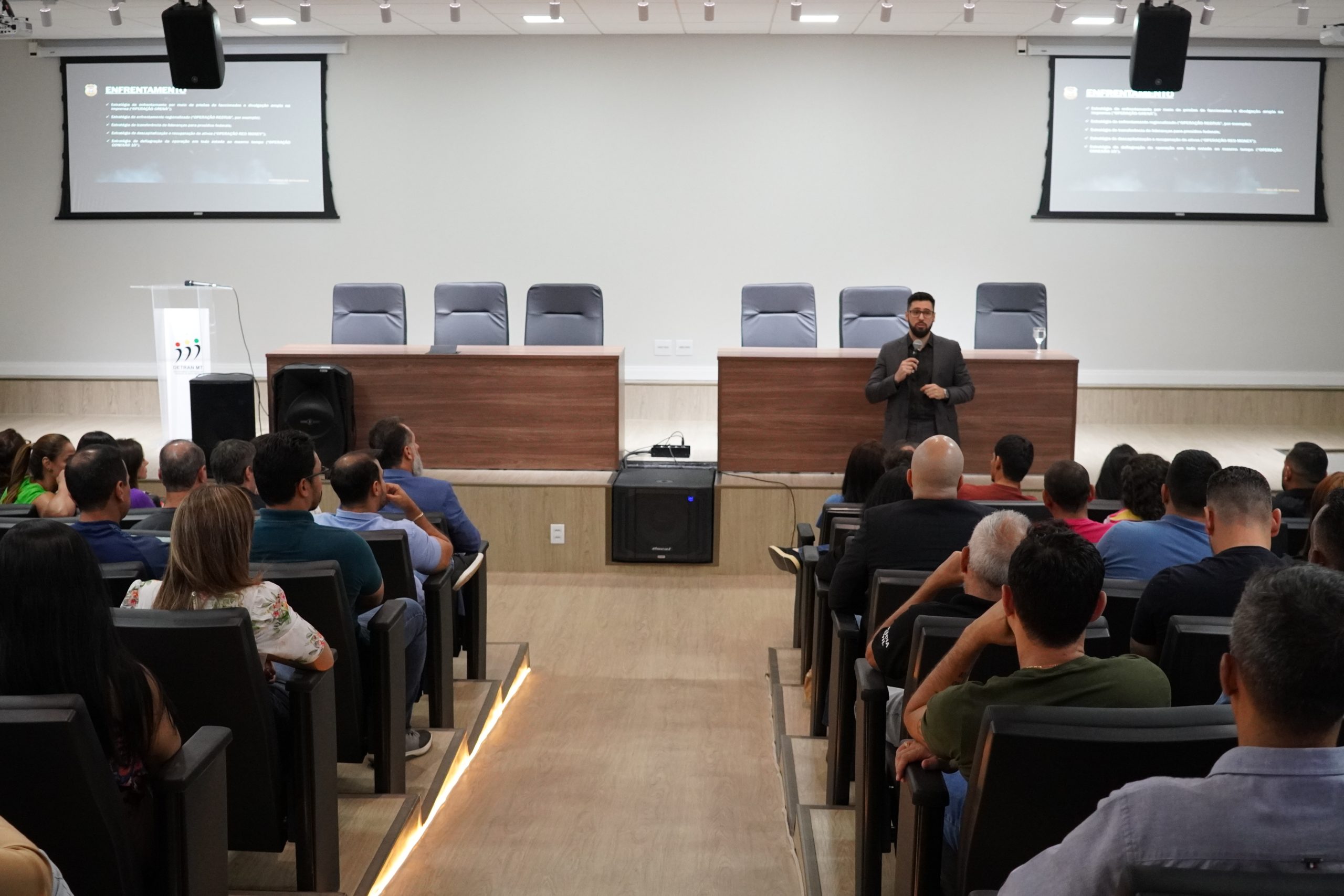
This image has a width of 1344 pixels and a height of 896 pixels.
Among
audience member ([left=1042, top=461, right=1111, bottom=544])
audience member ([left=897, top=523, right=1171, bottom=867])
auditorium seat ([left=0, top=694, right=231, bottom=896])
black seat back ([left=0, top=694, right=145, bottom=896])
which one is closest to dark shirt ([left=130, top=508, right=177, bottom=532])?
auditorium seat ([left=0, top=694, right=231, bottom=896])

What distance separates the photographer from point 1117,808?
4.18ft

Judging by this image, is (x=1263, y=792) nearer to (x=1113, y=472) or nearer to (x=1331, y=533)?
(x=1331, y=533)

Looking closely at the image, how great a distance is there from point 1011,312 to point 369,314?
3.85 m

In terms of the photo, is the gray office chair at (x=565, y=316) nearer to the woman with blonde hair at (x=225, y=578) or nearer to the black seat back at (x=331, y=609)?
the black seat back at (x=331, y=609)

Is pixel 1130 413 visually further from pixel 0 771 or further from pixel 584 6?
pixel 0 771

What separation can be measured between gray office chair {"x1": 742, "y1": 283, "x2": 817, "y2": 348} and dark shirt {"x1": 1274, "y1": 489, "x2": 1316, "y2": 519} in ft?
10.7

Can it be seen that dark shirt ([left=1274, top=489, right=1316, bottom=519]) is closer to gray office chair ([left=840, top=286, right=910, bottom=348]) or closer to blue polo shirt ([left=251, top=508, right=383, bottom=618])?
blue polo shirt ([left=251, top=508, right=383, bottom=618])

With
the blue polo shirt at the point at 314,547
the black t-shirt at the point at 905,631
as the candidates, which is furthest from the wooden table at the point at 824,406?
the black t-shirt at the point at 905,631

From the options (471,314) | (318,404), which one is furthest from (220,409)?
(471,314)

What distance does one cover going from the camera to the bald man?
10.3 feet

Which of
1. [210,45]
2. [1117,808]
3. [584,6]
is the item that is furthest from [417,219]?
[1117,808]

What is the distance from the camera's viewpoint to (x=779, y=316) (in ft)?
23.2

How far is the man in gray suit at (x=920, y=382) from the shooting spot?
19.1ft

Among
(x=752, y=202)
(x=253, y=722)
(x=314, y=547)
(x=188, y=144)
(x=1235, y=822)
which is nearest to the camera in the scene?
(x=1235, y=822)
